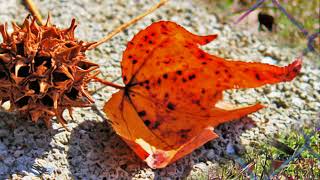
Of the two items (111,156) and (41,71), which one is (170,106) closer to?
(111,156)

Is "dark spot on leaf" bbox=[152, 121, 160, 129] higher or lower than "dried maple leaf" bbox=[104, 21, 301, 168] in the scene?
lower

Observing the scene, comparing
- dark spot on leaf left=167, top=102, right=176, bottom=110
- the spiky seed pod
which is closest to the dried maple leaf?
dark spot on leaf left=167, top=102, right=176, bottom=110

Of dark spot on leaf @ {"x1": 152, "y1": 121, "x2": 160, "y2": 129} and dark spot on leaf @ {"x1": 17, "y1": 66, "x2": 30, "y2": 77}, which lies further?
dark spot on leaf @ {"x1": 152, "y1": 121, "x2": 160, "y2": 129}

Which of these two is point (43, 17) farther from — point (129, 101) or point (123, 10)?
point (129, 101)

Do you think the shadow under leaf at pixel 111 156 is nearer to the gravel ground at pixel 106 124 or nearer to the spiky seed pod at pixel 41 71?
the gravel ground at pixel 106 124

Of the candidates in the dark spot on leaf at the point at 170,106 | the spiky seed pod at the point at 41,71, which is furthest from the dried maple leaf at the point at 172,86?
the spiky seed pod at the point at 41,71

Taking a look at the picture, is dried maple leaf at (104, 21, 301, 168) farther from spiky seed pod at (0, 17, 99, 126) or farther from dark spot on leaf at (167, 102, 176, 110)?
spiky seed pod at (0, 17, 99, 126)

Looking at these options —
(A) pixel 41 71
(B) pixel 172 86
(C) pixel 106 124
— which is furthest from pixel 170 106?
(A) pixel 41 71
